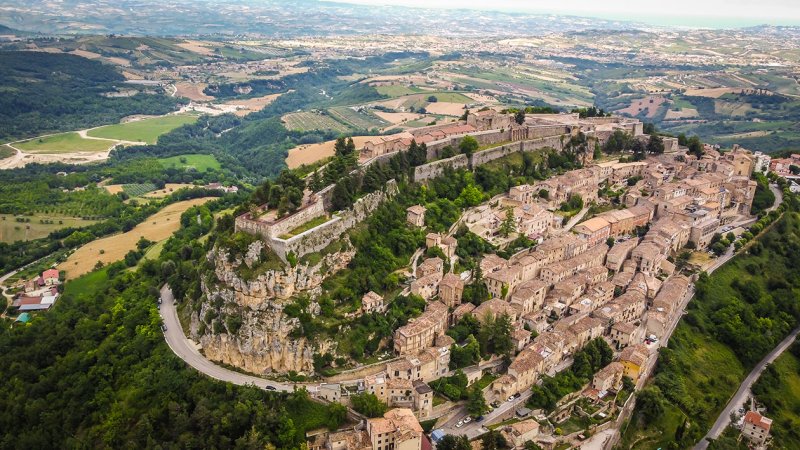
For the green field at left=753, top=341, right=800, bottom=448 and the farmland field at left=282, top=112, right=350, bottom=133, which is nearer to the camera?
the green field at left=753, top=341, right=800, bottom=448

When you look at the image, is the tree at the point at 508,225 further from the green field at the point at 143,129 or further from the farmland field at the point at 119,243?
the green field at the point at 143,129

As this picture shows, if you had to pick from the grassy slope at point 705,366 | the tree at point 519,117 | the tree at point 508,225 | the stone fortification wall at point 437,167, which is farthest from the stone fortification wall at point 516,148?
the grassy slope at point 705,366

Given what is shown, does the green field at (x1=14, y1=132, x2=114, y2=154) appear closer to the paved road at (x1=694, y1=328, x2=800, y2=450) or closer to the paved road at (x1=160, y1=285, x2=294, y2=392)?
the paved road at (x1=160, y1=285, x2=294, y2=392)

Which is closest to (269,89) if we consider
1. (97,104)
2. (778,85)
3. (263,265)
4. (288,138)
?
(97,104)

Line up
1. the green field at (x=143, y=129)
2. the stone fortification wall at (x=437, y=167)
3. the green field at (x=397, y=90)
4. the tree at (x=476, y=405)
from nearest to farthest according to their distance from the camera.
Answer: the tree at (x=476, y=405) < the stone fortification wall at (x=437, y=167) < the green field at (x=143, y=129) < the green field at (x=397, y=90)

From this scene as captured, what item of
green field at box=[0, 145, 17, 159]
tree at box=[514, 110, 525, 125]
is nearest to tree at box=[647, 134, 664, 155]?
tree at box=[514, 110, 525, 125]

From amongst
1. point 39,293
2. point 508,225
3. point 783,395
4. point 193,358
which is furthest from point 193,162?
point 783,395
